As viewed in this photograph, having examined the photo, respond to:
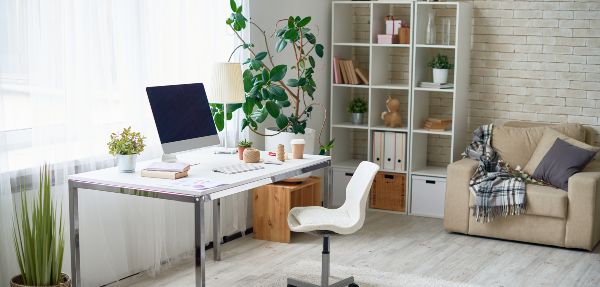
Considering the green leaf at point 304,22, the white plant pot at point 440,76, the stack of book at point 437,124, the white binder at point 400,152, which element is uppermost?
the green leaf at point 304,22

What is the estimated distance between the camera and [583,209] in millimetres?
5559

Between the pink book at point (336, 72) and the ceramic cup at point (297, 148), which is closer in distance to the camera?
the ceramic cup at point (297, 148)

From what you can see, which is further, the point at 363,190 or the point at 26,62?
the point at 363,190

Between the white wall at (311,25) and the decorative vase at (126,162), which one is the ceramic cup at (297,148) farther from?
the white wall at (311,25)

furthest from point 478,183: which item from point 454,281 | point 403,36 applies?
point 403,36

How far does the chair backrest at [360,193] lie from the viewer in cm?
437

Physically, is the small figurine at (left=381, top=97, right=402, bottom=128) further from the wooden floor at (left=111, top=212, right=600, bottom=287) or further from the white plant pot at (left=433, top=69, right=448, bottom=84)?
the wooden floor at (left=111, top=212, right=600, bottom=287)

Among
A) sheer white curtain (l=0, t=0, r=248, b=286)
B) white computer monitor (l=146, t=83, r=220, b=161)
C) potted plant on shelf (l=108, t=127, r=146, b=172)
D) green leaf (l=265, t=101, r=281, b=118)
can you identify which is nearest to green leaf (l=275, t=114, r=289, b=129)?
green leaf (l=265, t=101, r=281, b=118)

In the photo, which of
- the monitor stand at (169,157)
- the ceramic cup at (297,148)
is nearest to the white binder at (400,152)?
the ceramic cup at (297,148)

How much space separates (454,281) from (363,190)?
0.98 meters

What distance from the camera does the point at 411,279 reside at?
195 inches

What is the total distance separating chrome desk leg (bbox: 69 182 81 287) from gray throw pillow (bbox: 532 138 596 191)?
3.27m

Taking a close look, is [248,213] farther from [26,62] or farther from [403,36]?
[26,62]

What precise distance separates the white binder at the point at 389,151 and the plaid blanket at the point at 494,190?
0.87 metres
